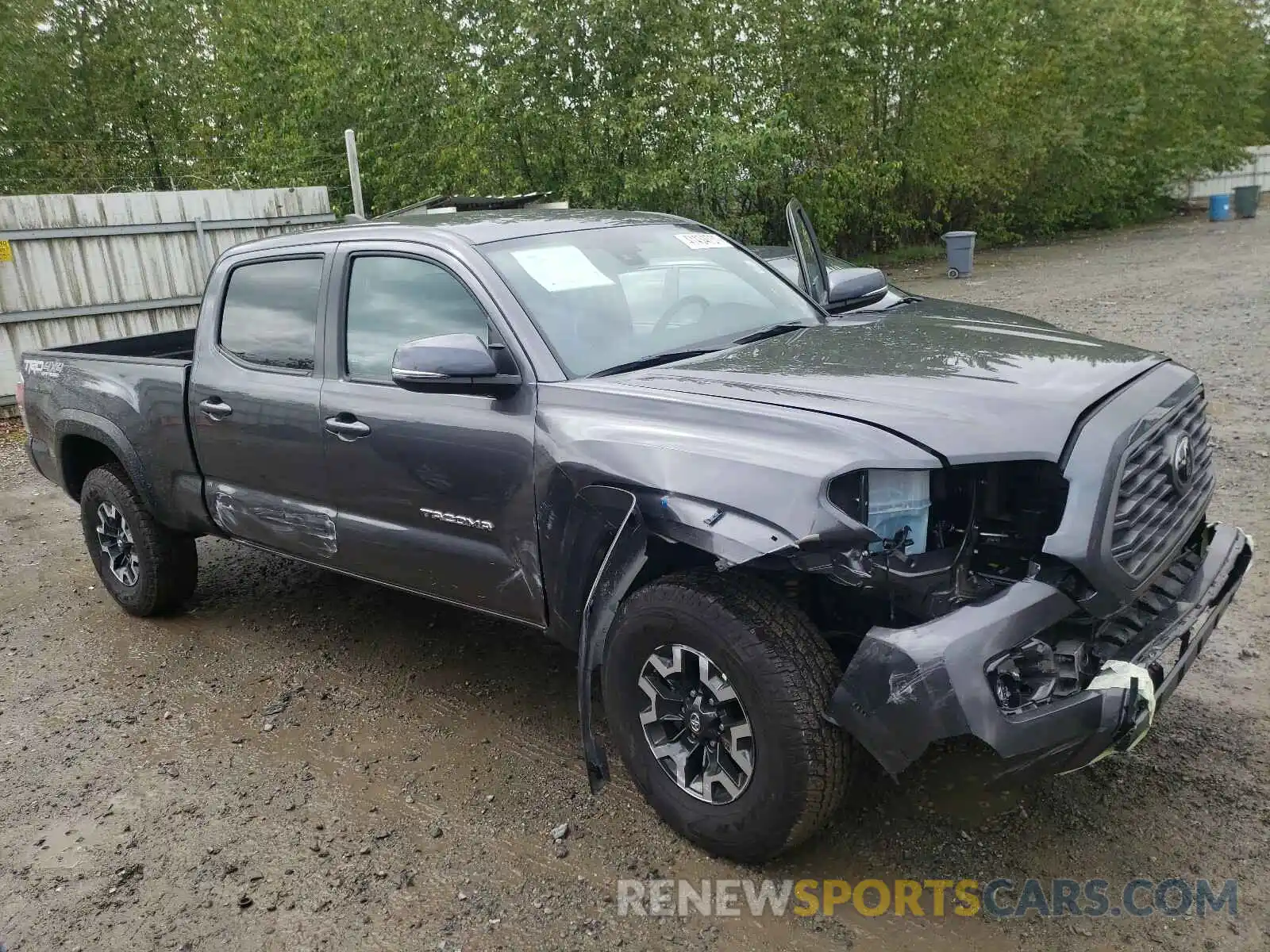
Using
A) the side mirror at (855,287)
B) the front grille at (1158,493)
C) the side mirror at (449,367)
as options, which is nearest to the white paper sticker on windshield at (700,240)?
the side mirror at (855,287)

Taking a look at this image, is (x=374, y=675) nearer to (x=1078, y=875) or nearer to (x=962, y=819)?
(x=962, y=819)

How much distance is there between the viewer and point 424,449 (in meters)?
3.61

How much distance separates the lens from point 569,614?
10.9 ft

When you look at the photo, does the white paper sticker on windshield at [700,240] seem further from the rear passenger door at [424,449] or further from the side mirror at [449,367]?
the side mirror at [449,367]

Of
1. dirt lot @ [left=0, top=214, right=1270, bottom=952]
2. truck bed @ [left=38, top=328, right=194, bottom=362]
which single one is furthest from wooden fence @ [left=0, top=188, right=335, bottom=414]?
dirt lot @ [left=0, top=214, right=1270, bottom=952]

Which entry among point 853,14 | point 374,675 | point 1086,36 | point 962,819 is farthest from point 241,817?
point 1086,36

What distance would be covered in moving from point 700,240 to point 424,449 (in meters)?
1.55

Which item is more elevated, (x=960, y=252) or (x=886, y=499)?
(x=886, y=499)

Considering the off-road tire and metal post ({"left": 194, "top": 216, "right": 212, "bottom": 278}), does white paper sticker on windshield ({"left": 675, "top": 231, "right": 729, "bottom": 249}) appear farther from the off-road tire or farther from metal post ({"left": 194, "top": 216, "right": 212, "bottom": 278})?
metal post ({"left": 194, "top": 216, "right": 212, "bottom": 278})

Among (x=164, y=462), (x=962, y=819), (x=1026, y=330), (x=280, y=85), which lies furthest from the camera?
(x=280, y=85)

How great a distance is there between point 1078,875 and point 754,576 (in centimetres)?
119

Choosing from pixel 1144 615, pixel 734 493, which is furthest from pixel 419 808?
pixel 1144 615

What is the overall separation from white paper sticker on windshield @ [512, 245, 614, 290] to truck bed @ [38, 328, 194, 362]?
2.55 meters

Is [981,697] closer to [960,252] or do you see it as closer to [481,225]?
[481,225]
